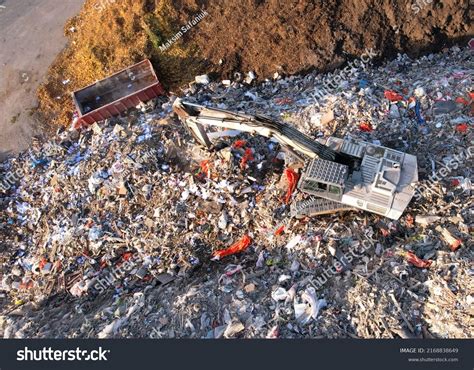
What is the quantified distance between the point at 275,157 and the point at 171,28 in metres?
6.61

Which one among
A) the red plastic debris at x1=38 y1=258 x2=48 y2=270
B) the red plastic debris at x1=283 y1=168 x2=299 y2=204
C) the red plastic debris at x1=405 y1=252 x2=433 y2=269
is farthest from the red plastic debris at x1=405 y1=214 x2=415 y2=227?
the red plastic debris at x1=38 y1=258 x2=48 y2=270

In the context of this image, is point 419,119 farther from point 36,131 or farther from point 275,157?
point 36,131

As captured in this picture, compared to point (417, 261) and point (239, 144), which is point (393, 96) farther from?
point (417, 261)

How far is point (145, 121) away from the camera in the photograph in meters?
14.6

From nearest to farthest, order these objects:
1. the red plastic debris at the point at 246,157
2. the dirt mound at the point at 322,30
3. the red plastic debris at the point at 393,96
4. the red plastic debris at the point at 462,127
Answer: the red plastic debris at the point at 462,127 < the red plastic debris at the point at 246,157 < the red plastic debris at the point at 393,96 < the dirt mound at the point at 322,30

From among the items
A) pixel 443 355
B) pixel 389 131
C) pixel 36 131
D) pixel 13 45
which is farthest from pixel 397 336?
pixel 13 45

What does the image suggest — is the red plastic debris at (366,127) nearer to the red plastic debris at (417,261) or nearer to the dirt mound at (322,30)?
the dirt mound at (322,30)

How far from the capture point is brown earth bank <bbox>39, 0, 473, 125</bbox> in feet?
49.4

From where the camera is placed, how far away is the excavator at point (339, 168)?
10758 mm

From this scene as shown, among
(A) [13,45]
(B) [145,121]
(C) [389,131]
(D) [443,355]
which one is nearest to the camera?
(D) [443,355]

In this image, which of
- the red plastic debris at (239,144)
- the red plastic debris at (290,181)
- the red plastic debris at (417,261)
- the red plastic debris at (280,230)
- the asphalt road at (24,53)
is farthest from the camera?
the asphalt road at (24,53)

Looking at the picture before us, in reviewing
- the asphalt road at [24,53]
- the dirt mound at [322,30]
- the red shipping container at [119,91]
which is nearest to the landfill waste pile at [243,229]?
the red shipping container at [119,91]

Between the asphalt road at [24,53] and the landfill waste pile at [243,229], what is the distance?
1.47 meters

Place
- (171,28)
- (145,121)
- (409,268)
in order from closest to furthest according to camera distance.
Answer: (409,268)
(145,121)
(171,28)
